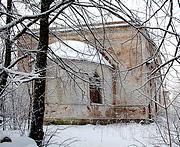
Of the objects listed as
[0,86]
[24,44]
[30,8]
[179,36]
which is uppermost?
[30,8]

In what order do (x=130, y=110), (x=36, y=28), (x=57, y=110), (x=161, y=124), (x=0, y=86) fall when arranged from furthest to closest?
(x=130, y=110) → (x=57, y=110) → (x=36, y=28) → (x=161, y=124) → (x=0, y=86)

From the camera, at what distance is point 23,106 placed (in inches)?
406

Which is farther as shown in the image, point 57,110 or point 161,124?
point 57,110

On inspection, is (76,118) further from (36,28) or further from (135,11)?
(135,11)

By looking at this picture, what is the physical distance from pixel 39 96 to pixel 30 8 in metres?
1.71

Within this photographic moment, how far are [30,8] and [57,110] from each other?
12495mm

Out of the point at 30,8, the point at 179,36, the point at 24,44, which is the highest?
the point at 30,8

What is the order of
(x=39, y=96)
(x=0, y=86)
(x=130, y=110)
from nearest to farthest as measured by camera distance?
(x=0, y=86) → (x=39, y=96) → (x=130, y=110)

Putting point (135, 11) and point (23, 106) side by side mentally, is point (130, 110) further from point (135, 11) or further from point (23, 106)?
point (135, 11)

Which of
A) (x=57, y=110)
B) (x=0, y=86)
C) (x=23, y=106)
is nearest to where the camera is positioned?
(x=0, y=86)

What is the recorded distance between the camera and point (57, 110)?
1927 cm

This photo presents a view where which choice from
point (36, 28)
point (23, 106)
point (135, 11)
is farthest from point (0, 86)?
point (23, 106)

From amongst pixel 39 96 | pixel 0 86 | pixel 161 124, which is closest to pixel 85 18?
pixel 39 96

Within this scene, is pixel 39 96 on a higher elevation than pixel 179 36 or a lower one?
lower
